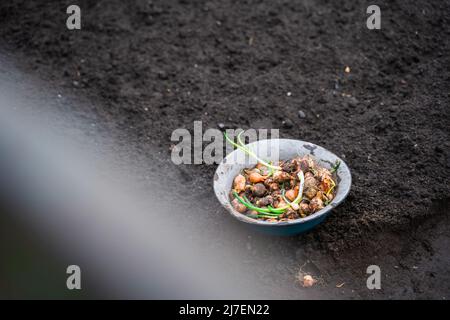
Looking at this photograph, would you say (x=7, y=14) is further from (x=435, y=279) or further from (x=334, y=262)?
(x=435, y=279)

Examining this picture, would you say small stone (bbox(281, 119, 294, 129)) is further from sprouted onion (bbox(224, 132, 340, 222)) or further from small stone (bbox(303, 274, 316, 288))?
small stone (bbox(303, 274, 316, 288))

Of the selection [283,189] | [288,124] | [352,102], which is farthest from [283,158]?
[352,102]

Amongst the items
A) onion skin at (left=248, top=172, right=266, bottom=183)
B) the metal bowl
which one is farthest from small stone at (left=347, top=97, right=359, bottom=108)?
onion skin at (left=248, top=172, right=266, bottom=183)

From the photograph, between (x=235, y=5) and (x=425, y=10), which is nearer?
Result: (x=425, y=10)

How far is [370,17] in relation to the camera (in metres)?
4.27

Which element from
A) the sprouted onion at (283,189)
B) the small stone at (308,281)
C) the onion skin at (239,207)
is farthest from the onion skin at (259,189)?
the small stone at (308,281)

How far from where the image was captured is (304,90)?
3857mm

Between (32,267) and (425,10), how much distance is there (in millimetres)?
3476

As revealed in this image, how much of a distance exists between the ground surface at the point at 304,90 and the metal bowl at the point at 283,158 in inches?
10.6

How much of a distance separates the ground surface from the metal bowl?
27cm

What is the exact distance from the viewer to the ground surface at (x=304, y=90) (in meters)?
2.90

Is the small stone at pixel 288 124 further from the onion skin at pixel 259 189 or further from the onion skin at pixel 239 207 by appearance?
the onion skin at pixel 239 207
